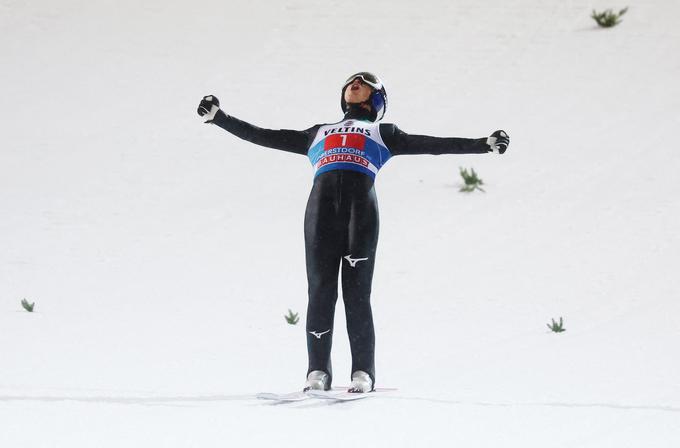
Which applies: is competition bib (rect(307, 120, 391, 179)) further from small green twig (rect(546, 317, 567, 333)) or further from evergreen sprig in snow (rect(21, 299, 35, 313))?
evergreen sprig in snow (rect(21, 299, 35, 313))

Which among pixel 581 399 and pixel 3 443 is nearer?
pixel 3 443

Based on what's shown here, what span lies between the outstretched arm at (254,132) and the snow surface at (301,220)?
117cm

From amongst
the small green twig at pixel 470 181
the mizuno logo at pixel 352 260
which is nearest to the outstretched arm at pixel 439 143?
the mizuno logo at pixel 352 260

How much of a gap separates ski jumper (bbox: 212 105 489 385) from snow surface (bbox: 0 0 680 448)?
365 millimetres

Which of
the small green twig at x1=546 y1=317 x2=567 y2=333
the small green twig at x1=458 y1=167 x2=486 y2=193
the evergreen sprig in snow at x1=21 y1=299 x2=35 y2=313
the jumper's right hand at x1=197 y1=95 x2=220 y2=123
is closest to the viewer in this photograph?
the jumper's right hand at x1=197 y1=95 x2=220 y2=123

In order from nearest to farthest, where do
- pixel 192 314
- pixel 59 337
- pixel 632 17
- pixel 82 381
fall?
pixel 82 381 → pixel 59 337 → pixel 192 314 → pixel 632 17

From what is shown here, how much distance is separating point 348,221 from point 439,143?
517mm

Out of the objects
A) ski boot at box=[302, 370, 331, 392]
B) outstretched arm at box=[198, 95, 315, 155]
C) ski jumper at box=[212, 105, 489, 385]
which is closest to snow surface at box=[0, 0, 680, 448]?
ski boot at box=[302, 370, 331, 392]

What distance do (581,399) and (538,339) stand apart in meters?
1.46

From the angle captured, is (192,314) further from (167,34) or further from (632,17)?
(632,17)

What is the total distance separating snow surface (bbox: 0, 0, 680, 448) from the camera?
4.56 meters

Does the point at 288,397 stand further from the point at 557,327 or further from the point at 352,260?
the point at 557,327

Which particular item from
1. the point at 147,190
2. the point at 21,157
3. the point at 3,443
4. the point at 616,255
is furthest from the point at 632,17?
the point at 3,443

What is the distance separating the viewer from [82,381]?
5285 mm
